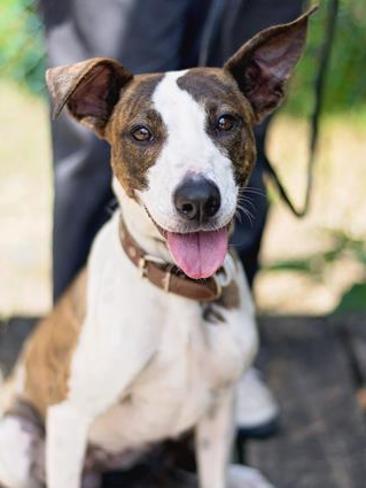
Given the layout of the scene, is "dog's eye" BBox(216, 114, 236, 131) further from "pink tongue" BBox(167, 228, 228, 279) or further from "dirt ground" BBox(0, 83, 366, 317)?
"dirt ground" BBox(0, 83, 366, 317)

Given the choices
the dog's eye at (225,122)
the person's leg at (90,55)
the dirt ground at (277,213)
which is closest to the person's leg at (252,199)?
the person's leg at (90,55)

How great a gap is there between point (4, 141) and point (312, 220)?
194cm

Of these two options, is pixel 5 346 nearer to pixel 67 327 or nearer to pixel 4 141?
pixel 67 327

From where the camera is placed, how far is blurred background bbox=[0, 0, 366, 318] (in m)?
4.60

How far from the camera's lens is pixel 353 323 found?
4.11 m

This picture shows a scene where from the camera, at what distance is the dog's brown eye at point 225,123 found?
2.56 meters

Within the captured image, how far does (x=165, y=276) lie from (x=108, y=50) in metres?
0.80

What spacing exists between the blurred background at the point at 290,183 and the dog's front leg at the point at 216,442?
904mm

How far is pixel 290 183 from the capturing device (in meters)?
5.70

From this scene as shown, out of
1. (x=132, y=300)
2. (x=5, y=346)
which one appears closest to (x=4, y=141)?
(x=5, y=346)

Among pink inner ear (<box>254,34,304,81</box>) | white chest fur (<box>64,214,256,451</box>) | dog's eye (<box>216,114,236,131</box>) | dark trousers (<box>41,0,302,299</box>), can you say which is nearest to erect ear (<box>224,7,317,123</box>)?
pink inner ear (<box>254,34,304,81</box>)

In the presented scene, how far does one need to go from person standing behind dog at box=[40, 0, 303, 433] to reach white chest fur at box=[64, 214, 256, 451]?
44 centimetres

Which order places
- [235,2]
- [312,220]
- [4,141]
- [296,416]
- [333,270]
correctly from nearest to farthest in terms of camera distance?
[235,2]
[296,416]
[333,270]
[312,220]
[4,141]

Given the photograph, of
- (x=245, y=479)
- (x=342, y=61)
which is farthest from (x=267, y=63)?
(x=342, y=61)
